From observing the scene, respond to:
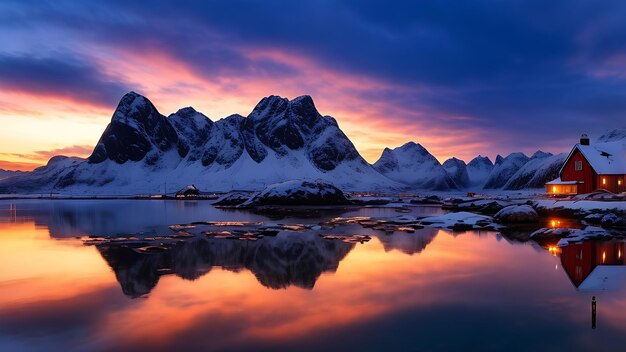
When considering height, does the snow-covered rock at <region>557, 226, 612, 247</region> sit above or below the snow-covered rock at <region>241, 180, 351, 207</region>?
below

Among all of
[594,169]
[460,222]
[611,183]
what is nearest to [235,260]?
[460,222]

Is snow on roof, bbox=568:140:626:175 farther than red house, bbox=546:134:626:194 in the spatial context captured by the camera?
Yes

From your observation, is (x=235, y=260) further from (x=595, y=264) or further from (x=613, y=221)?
(x=613, y=221)

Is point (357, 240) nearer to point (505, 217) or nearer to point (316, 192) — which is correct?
point (505, 217)

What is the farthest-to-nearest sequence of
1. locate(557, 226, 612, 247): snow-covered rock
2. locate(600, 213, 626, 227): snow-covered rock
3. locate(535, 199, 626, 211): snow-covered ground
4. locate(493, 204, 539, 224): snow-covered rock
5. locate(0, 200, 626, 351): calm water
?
locate(493, 204, 539, 224): snow-covered rock, locate(535, 199, 626, 211): snow-covered ground, locate(600, 213, 626, 227): snow-covered rock, locate(557, 226, 612, 247): snow-covered rock, locate(0, 200, 626, 351): calm water

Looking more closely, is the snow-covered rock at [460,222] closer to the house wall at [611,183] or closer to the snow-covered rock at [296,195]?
the house wall at [611,183]

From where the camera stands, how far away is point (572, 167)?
64.2 m

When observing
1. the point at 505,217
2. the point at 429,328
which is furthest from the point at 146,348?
the point at 505,217

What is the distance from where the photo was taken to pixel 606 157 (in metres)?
60.0

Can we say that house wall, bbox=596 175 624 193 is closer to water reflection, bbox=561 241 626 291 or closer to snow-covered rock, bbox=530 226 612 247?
snow-covered rock, bbox=530 226 612 247

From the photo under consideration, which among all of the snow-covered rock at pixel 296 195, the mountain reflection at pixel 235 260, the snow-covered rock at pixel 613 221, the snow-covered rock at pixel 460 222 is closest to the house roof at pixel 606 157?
the snow-covered rock at pixel 613 221

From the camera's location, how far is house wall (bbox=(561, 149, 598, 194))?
59.3 m

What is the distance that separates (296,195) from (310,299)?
6121 centimetres

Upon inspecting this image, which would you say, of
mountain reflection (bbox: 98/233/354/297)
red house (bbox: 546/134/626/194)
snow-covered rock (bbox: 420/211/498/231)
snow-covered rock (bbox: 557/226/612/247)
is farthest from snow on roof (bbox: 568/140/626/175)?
mountain reflection (bbox: 98/233/354/297)
